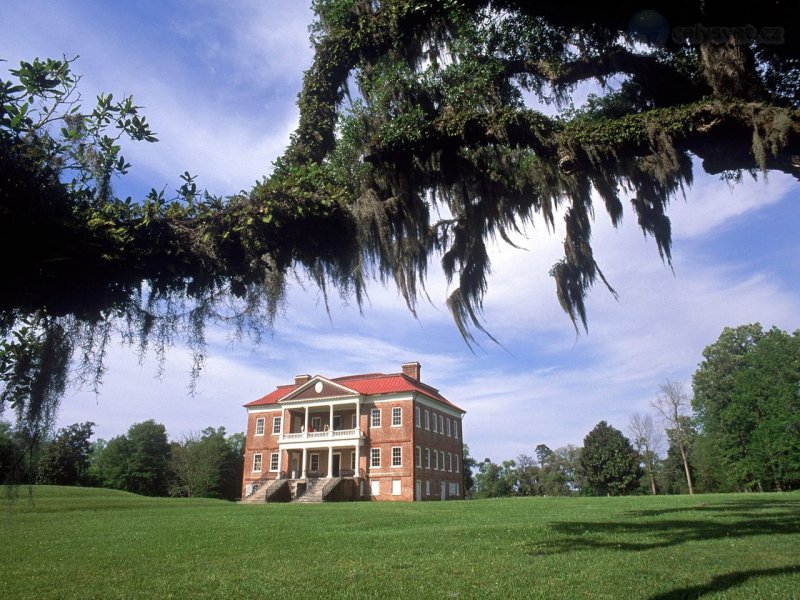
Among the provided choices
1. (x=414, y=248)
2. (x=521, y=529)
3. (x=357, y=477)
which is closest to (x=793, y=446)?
(x=357, y=477)

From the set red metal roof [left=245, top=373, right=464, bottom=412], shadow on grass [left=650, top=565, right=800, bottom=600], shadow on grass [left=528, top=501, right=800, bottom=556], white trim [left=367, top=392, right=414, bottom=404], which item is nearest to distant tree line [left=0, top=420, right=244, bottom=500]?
red metal roof [left=245, top=373, right=464, bottom=412]

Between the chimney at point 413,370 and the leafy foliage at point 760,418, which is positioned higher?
the chimney at point 413,370

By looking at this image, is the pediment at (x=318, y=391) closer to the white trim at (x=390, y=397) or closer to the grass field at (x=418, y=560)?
the white trim at (x=390, y=397)

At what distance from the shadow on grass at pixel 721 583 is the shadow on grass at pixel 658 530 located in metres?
2.06

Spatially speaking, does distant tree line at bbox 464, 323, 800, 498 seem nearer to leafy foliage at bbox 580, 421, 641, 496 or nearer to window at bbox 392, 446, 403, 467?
leafy foliage at bbox 580, 421, 641, 496

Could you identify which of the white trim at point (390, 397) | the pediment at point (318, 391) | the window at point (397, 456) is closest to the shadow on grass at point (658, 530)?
the window at point (397, 456)

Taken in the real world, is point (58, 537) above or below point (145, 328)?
below

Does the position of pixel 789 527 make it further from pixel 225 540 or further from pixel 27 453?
pixel 27 453

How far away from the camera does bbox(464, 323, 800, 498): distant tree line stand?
35.1 meters

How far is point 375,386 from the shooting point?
39.8m

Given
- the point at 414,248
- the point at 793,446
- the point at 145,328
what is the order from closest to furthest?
1. the point at 145,328
2. the point at 414,248
3. the point at 793,446

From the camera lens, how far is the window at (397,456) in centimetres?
3619

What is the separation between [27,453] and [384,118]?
4.00 metres

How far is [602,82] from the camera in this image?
5551 millimetres
